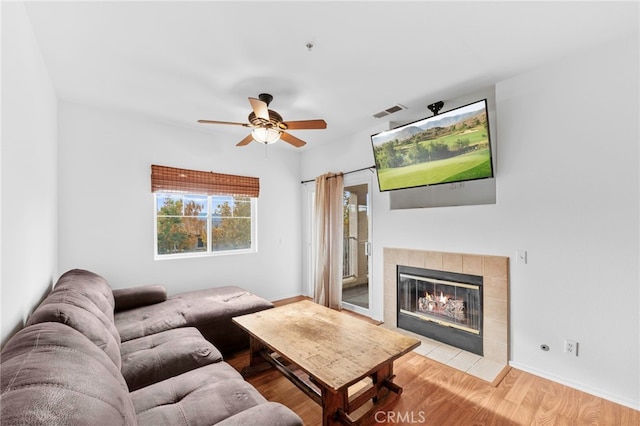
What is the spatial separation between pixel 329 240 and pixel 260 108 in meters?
2.38

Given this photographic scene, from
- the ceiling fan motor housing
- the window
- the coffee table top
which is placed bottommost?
the coffee table top

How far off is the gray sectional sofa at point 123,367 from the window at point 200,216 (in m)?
0.98

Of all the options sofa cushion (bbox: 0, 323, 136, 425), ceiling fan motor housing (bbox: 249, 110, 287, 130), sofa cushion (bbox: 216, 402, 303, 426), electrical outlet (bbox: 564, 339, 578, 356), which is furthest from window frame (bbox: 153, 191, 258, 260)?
electrical outlet (bbox: 564, 339, 578, 356)

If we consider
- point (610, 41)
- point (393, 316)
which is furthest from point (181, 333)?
point (610, 41)

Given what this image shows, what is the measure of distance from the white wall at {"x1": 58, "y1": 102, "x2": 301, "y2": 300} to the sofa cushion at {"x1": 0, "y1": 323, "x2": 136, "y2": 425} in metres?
2.36

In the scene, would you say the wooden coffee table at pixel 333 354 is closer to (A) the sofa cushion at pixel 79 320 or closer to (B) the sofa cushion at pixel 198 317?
(B) the sofa cushion at pixel 198 317

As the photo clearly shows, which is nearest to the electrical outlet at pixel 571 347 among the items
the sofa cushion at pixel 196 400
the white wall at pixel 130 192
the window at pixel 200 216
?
the sofa cushion at pixel 196 400

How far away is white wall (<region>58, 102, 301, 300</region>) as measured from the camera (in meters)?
3.05

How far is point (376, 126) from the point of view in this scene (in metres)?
3.80

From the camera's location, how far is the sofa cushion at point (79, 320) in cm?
138

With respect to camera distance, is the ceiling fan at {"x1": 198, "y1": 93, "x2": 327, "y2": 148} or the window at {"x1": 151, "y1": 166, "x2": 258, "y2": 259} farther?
the window at {"x1": 151, "y1": 166, "x2": 258, "y2": 259}

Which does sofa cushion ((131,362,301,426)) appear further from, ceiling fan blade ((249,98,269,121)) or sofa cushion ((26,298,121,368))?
ceiling fan blade ((249,98,269,121))

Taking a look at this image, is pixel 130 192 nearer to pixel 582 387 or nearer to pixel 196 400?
pixel 196 400

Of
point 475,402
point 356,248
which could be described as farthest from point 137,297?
point 475,402
